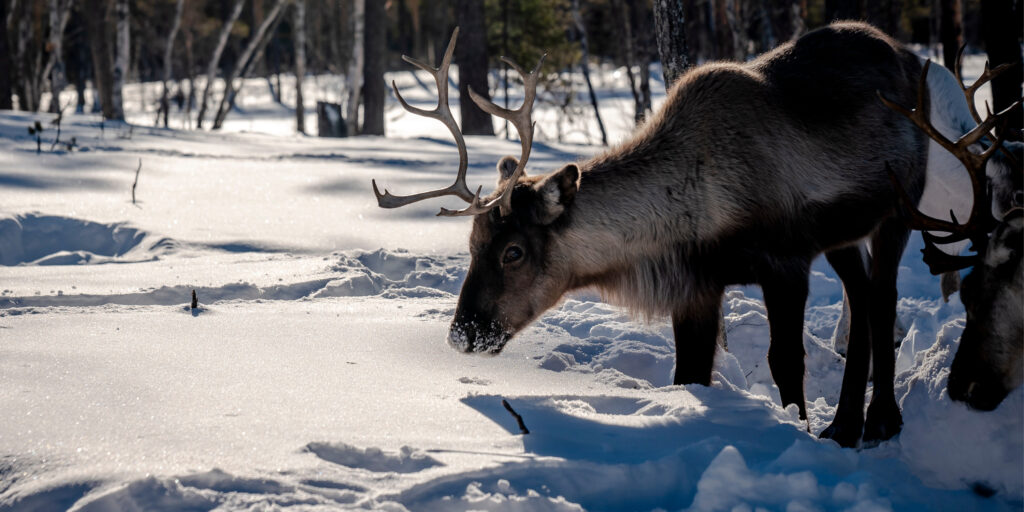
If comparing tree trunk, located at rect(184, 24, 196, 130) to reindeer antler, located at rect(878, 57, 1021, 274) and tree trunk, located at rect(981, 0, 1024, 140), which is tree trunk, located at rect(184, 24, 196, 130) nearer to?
tree trunk, located at rect(981, 0, 1024, 140)

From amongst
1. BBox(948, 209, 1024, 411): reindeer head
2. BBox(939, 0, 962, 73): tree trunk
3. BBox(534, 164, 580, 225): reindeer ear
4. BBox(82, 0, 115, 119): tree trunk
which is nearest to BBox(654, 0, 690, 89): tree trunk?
BBox(534, 164, 580, 225): reindeer ear

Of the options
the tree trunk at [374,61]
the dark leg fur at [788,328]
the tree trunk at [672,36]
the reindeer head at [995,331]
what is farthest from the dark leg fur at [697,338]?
the tree trunk at [374,61]

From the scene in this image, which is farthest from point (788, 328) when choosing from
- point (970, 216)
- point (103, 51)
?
point (103, 51)

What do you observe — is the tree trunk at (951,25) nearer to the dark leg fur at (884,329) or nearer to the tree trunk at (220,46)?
the dark leg fur at (884,329)

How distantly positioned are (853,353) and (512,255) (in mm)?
1432

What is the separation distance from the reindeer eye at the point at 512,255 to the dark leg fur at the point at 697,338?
0.69 metres

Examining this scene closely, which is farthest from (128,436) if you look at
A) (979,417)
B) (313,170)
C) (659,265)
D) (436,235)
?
(313,170)

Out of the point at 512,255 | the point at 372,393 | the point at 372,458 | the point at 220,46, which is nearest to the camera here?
the point at 372,458

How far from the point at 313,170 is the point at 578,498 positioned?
6573 mm

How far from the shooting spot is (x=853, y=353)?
382cm

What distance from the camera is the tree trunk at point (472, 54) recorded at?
13039 mm

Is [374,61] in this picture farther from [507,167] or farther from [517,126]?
[517,126]

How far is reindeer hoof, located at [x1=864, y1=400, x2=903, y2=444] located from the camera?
345 centimetres

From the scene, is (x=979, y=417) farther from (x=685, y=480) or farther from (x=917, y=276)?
(x=917, y=276)
